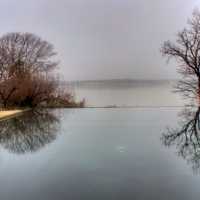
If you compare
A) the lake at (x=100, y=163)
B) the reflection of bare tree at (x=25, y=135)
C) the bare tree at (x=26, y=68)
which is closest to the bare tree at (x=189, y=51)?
the bare tree at (x=26, y=68)

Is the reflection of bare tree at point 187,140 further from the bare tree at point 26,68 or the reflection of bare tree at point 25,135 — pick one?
the bare tree at point 26,68

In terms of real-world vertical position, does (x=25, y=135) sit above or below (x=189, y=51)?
below

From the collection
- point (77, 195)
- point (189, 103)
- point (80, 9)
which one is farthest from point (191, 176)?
point (80, 9)

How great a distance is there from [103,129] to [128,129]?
1.36 feet

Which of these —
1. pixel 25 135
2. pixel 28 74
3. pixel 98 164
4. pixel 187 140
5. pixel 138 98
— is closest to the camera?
pixel 98 164

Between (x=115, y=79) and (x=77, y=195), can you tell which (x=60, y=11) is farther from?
(x=77, y=195)

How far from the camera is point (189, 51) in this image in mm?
10031

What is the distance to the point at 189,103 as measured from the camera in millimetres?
10250

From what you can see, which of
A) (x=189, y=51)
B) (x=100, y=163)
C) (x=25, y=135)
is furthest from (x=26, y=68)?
(x=100, y=163)

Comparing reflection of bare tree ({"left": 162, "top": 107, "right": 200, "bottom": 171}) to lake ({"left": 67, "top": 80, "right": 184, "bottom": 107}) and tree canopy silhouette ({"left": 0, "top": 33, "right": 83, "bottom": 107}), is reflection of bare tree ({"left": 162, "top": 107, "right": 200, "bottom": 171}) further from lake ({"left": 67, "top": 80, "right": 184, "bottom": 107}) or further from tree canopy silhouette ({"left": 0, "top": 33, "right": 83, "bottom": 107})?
tree canopy silhouette ({"left": 0, "top": 33, "right": 83, "bottom": 107})

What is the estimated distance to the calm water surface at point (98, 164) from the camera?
226 cm

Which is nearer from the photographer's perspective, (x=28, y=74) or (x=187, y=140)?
(x=187, y=140)

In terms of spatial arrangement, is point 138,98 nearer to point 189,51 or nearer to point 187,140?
point 189,51

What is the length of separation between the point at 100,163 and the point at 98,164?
0.14 ft
